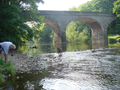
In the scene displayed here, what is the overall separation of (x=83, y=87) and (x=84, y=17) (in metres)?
31.0

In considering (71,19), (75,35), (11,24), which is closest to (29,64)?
(11,24)

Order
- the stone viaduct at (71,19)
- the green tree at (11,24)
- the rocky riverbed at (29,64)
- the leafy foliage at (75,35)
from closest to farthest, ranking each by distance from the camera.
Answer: the rocky riverbed at (29,64), the green tree at (11,24), the stone viaduct at (71,19), the leafy foliage at (75,35)

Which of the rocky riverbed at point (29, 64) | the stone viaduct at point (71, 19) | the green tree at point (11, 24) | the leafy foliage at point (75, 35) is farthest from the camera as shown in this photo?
the leafy foliage at point (75, 35)

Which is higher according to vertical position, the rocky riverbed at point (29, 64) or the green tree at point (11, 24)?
the green tree at point (11, 24)

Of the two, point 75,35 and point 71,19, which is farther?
point 75,35

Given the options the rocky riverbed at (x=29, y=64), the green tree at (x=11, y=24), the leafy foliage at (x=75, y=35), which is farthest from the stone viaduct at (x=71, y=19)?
the rocky riverbed at (x=29, y=64)

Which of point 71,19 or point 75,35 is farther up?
point 71,19

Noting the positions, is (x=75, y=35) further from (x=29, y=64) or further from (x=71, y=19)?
(x=29, y=64)

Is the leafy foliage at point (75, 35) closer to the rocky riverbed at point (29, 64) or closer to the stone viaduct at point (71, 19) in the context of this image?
the stone viaduct at point (71, 19)

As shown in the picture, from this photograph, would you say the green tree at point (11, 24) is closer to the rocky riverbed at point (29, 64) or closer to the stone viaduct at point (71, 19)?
the rocky riverbed at point (29, 64)

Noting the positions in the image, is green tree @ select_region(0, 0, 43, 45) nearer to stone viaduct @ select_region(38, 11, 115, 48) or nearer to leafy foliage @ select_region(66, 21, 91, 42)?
stone viaduct @ select_region(38, 11, 115, 48)

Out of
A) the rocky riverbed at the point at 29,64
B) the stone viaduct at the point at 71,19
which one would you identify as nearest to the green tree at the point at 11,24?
the rocky riverbed at the point at 29,64

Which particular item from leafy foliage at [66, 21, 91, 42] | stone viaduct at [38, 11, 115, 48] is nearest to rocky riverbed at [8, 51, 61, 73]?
stone viaduct at [38, 11, 115, 48]

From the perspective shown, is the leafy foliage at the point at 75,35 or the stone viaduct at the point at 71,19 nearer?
the stone viaduct at the point at 71,19
